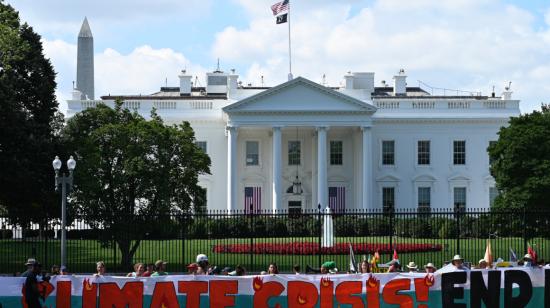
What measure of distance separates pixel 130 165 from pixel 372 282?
20.5 meters

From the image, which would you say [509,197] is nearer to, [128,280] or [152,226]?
[152,226]

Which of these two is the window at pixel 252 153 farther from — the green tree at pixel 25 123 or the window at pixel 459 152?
the green tree at pixel 25 123

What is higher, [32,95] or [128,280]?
[32,95]

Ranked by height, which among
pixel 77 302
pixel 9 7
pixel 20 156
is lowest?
pixel 77 302

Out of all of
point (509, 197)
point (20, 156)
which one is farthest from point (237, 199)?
point (20, 156)

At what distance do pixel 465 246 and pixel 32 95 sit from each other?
18124 millimetres

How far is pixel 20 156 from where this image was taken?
37719 millimetres

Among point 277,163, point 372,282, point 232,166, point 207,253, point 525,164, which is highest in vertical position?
point 277,163

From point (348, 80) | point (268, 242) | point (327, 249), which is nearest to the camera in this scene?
point (327, 249)

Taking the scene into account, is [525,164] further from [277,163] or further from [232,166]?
[232,166]

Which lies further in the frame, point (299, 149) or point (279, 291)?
point (299, 149)

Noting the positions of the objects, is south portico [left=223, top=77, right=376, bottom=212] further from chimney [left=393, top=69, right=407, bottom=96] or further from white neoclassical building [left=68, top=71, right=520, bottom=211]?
chimney [left=393, top=69, right=407, bottom=96]

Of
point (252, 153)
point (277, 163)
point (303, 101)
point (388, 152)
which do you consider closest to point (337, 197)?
point (388, 152)

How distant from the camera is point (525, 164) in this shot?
5884 cm
